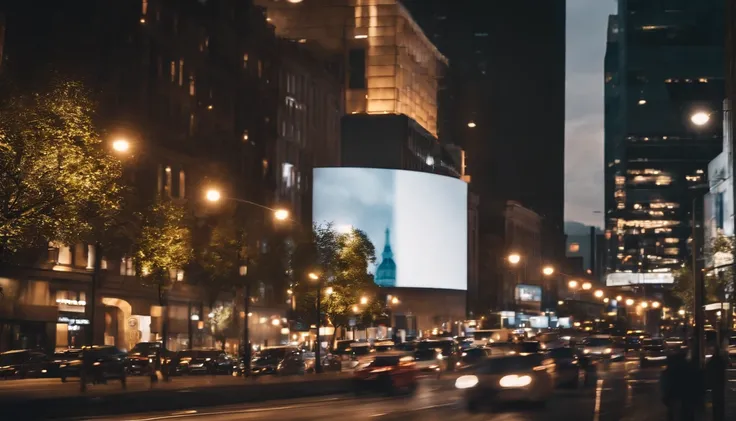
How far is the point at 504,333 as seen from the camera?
9906 centimetres

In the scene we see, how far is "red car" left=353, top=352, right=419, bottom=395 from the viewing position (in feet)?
162

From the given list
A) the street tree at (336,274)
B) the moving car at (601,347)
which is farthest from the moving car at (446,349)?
the street tree at (336,274)

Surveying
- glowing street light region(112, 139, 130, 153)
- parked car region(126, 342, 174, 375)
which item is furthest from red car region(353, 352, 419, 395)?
parked car region(126, 342, 174, 375)

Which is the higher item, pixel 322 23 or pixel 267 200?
pixel 322 23

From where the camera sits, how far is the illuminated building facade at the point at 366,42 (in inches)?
6324

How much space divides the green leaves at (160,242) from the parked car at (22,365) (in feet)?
24.2

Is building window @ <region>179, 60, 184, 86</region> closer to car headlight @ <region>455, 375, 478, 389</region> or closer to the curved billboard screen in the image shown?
the curved billboard screen

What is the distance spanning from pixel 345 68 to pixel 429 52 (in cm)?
2226

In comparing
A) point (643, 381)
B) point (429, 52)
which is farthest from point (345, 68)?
point (643, 381)

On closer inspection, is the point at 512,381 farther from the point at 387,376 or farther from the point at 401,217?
the point at 401,217

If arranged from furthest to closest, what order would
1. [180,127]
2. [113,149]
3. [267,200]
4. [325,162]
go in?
1. [325,162]
2. [267,200]
3. [180,127]
4. [113,149]

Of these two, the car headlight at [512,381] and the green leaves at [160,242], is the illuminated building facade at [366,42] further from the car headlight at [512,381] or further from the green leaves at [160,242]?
the car headlight at [512,381]

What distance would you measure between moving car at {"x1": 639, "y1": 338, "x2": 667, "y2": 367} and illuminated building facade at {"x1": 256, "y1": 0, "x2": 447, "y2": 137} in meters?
72.3

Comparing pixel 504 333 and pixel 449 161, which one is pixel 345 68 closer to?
pixel 449 161
